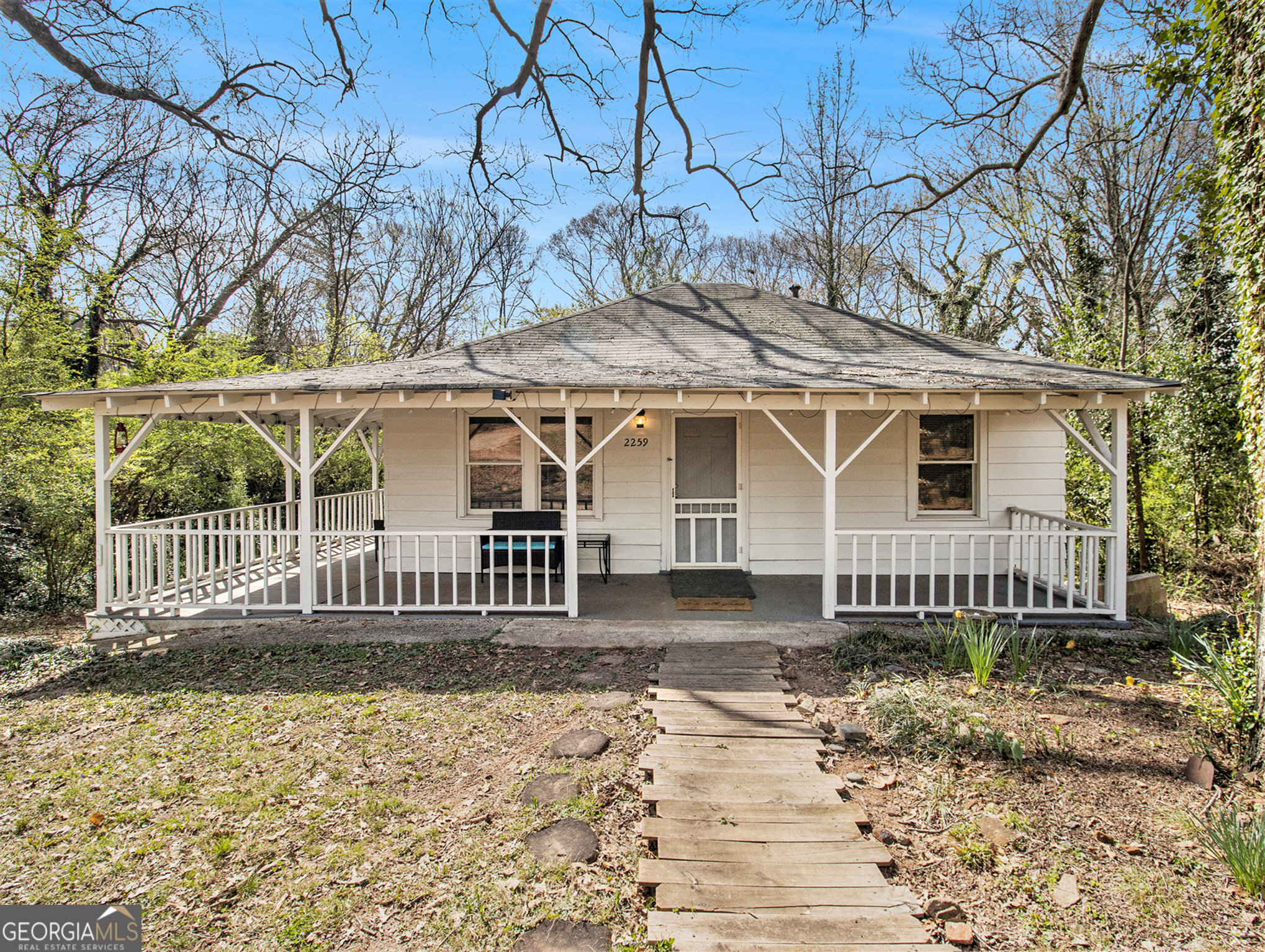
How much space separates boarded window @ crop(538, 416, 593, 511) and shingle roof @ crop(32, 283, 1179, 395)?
1107 mm

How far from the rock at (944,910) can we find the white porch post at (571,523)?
458cm

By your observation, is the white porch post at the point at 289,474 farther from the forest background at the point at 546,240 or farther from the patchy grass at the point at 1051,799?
the patchy grass at the point at 1051,799

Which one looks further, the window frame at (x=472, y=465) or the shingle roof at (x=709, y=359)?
the window frame at (x=472, y=465)

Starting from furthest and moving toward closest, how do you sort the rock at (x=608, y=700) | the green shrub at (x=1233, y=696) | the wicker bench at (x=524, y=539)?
1. the wicker bench at (x=524, y=539)
2. the rock at (x=608, y=700)
3. the green shrub at (x=1233, y=696)

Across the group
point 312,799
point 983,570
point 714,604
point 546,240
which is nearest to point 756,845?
point 312,799

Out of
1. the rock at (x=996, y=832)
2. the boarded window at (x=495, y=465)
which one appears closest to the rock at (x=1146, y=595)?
the rock at (x=996, y=832)

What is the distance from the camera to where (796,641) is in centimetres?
616

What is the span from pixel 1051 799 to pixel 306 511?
7047 mm

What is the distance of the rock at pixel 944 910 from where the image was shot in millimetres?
2580

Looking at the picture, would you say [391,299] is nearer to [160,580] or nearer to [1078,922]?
[160,580]

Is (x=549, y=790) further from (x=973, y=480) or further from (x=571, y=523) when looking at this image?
(x=973, y=480)

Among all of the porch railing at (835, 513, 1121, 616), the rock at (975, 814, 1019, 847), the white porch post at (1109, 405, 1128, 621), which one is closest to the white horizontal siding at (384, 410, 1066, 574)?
the porch railing at (835, 513, 1121, 616)

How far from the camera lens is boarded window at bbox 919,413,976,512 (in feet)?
28.9

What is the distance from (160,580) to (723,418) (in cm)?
722
